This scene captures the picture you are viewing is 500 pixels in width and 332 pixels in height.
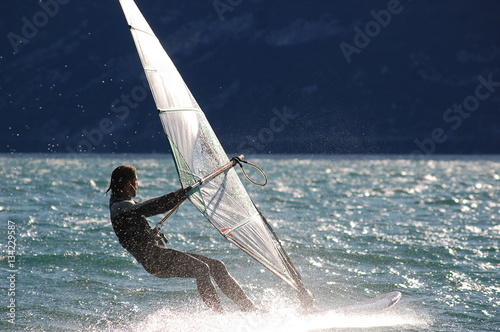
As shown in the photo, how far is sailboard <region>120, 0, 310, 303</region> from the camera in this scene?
6.00 meters

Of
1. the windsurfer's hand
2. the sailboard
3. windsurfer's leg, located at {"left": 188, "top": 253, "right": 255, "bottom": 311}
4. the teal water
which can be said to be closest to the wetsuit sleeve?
the windsurfer's hand

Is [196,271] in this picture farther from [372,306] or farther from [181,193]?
[372,306]

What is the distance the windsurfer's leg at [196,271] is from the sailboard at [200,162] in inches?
15.8

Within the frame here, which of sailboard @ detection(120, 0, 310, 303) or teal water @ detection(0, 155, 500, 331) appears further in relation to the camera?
teal water @ detection(0, 155, 500, 331)

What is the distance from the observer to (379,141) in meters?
122

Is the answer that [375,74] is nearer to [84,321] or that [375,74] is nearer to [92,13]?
[92,13]

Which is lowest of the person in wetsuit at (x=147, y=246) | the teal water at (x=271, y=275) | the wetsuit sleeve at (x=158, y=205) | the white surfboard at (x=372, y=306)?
the teal water at (x=271, y=275)

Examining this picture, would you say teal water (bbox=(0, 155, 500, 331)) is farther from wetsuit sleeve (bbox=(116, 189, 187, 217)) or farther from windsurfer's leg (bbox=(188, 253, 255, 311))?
wetsuit sleeve (bbox=(116, 189, 187, 217))

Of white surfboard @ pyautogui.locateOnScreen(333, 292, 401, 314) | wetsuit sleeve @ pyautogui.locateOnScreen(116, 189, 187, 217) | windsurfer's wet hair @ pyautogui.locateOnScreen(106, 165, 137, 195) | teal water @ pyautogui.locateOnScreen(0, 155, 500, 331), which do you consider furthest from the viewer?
white surfboard @ pyautogui.locateOnScreen(333, 292, 401, 314)

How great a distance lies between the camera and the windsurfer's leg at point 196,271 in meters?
5.94

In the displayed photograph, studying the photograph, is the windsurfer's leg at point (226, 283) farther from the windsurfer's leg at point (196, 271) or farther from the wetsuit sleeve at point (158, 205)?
the wetsuit sleeve at point (158, 205)

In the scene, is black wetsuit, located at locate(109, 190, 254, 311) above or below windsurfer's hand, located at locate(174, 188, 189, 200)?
below

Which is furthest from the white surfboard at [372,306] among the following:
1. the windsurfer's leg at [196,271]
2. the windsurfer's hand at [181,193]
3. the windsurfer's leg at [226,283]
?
the windsurfer's hand at [181,193]

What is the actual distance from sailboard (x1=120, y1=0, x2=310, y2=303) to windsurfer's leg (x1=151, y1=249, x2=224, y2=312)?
1.32 feet
